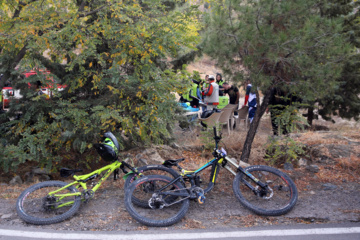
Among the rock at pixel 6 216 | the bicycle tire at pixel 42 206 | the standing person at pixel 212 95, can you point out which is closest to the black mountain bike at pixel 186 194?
the bicycle tire at pixel 42 206

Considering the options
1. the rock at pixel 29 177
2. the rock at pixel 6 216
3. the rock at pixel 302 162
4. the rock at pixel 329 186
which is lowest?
the rock at pixel 29 177

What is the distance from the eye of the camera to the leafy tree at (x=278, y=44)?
567 centimetres

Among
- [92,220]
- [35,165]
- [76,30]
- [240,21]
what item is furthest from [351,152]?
[35,165]

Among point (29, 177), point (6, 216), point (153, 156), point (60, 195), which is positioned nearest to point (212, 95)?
point (153, 156)

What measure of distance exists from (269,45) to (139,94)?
7.96 ft

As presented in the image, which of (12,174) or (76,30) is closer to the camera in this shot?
(76,30)

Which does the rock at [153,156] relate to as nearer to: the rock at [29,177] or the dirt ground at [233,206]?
the dirt ground at [233,206]

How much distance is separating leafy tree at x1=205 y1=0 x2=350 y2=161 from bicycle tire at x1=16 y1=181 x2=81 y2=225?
3.57 meters

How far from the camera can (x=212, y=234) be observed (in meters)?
4.14

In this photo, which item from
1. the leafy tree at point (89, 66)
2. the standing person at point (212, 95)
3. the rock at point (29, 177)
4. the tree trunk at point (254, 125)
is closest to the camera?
the leafy tree at point (89, 66)

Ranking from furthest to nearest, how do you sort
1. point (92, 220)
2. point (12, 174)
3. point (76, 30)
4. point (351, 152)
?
point (12, 174) < point (351, 152) < point (76, 30) < point (92, 220)

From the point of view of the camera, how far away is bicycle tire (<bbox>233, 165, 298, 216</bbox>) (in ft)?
15.2

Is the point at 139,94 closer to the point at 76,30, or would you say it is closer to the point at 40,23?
the point at 76,30

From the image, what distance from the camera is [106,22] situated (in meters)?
5.99
